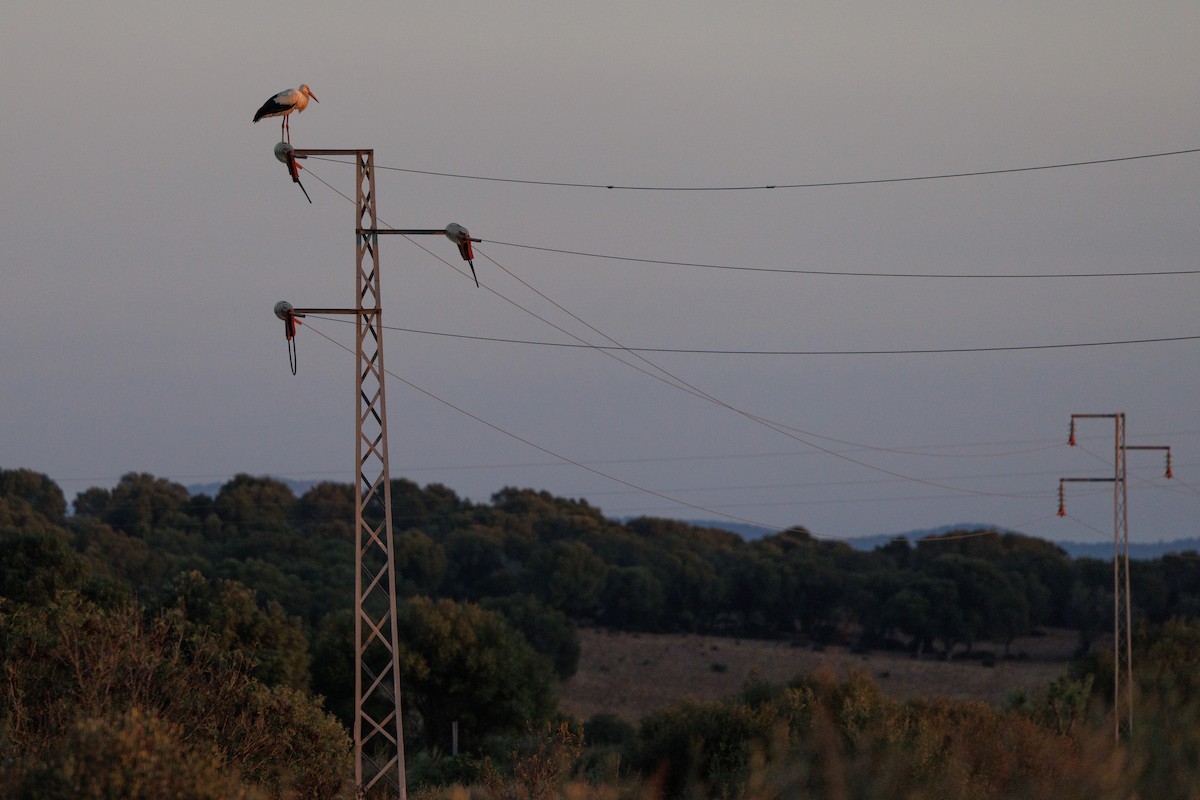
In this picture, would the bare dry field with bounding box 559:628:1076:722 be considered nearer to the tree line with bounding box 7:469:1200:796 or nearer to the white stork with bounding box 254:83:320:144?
the tree line with bounding box 7:469:1200:796

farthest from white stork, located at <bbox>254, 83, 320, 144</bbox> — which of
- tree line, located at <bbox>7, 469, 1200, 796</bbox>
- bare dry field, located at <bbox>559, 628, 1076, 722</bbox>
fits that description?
bare dry field, located at <bbox>559, 628, 1076, 722</bbox>

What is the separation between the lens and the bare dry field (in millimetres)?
56938

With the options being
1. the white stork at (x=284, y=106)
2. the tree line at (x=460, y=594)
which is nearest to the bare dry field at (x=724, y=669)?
the tree line at (x=460, y=594)

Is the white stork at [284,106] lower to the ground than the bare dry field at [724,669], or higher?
higher

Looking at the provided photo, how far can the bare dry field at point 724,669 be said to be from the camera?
56938 mm

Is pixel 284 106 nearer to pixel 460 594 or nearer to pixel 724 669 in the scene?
pixel 724 669

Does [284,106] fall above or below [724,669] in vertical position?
above

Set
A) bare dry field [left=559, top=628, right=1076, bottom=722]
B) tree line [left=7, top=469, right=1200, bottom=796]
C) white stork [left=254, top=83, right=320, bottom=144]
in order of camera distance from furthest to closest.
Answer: bare dry field [left=559, top=628, right=1076, bottom=722]
tree line [left=7, top=469, right=1200, bottom=796]
white stork [left=254, top=83, right=320, bottom=144]

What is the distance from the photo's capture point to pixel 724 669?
63812 mm

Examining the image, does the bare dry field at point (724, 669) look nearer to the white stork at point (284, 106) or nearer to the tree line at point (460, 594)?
the tree line at point (460, 594)

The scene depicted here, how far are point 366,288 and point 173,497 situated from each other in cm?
7404

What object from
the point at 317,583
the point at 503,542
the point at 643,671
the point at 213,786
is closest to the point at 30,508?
the point at 317,583

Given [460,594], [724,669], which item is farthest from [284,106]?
[460,594]

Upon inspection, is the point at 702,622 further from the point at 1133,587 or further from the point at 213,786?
the point at 213,786
